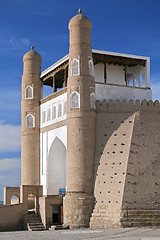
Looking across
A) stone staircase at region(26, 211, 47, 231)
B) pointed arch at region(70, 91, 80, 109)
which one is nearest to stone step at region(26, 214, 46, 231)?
stone staircase at region(26, 211, 47, 231)

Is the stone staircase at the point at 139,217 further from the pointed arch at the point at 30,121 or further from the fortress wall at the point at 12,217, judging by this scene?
the pointed arch at the point at 30,121

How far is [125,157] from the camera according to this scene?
2064 cm

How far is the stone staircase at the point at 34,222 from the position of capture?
21.1 metres

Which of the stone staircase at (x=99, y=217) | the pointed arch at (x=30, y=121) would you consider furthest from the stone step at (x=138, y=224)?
the pointed arch at (x=30, y=121)

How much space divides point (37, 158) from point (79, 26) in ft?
26.9

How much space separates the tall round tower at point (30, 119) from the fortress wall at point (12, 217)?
11.3 feet

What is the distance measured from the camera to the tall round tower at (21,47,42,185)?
25688 millimetres

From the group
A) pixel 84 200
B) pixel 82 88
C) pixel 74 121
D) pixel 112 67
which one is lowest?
pixel 84 200

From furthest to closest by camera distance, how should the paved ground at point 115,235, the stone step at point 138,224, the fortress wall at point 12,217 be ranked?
the fortress wall at point 12,217
the stone step at point 138,224
the paved ground at point 115,235

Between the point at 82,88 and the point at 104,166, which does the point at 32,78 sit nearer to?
the point at 82,88

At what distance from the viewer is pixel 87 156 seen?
21.3m

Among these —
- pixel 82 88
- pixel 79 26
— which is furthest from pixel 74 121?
pixel 79 26

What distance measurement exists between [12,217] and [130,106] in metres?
8.06

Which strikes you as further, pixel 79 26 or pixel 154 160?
pixel 79 26
